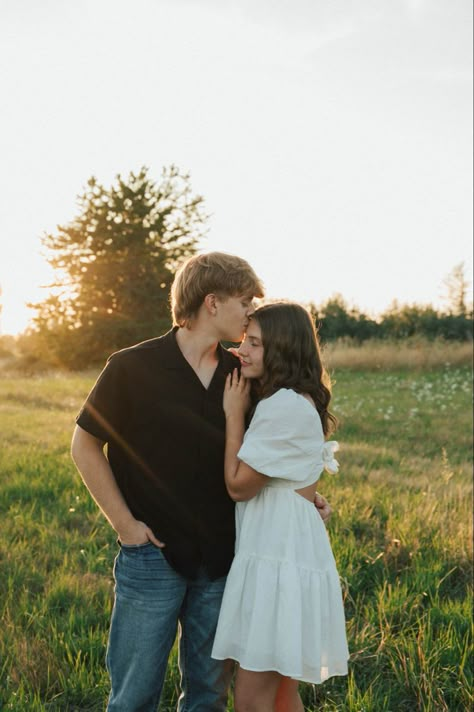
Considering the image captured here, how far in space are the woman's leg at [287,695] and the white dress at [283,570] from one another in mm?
166

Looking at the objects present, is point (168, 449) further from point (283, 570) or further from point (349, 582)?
point (349, 582)

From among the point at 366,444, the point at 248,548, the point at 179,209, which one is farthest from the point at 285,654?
the point at 179,209

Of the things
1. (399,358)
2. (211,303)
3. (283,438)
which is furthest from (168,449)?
(399,358)

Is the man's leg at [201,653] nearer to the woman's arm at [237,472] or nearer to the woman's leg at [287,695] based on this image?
the woman's leg at [287,695]

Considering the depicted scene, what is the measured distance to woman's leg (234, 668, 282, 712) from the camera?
2533mm

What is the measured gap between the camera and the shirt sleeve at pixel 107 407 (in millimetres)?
2562

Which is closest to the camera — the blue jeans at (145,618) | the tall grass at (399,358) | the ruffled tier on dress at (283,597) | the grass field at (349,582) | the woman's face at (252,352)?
the ruffled tier on dress at (283,597)

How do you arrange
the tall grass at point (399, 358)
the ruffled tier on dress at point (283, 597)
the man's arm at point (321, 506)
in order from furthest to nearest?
the tall grass at point (399, 358) < the man's arm at point (321, 506) < the ruffled tier on dress at point (283, 597)

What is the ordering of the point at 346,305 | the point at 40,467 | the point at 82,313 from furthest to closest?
the point at 346,305
the point at 82,313
the point at 40,467

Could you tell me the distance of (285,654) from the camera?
243cm

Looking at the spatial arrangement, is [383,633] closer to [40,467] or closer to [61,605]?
[61,605]

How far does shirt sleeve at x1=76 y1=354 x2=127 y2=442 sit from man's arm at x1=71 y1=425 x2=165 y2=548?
6 centimetres

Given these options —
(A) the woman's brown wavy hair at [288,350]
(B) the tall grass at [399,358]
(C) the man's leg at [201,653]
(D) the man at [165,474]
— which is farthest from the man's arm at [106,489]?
(B) the tall grass at [399,358]

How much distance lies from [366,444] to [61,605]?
21.8 ft
